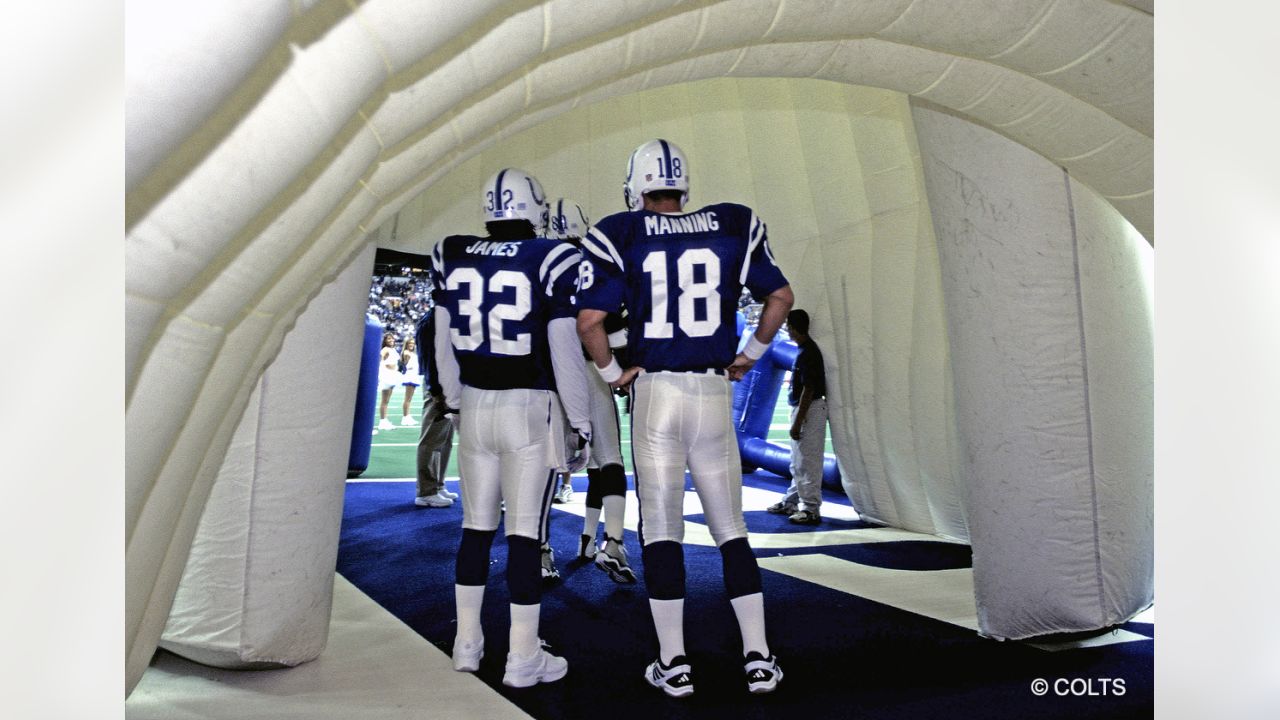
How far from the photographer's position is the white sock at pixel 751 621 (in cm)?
268

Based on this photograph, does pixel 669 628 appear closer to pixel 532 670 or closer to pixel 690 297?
pixel 532 670

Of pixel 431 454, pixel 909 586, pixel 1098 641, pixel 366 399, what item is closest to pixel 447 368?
pixel 909 586

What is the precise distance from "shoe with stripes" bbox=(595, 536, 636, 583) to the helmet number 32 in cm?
153

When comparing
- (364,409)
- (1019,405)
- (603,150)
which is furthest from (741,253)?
(364,409)

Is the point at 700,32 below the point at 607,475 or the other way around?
the other way around

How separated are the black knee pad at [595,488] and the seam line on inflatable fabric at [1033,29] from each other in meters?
2.42

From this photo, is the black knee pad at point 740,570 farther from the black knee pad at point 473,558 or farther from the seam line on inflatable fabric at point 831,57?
the seam line on inflatable fabric at point 831,57

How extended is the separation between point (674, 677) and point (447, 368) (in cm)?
120

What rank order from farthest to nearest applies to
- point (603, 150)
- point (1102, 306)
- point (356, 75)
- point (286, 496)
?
1. point (603, 150)
2. point (1102, 306)
3. point (286, 496)
4. point (356, 75)

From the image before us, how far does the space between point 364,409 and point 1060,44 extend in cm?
585

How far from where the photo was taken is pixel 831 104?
17.5ft

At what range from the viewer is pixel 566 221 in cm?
454

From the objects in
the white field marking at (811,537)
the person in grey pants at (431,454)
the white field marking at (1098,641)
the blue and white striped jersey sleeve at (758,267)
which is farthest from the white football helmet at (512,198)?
the person in grey pants at (431,454)
